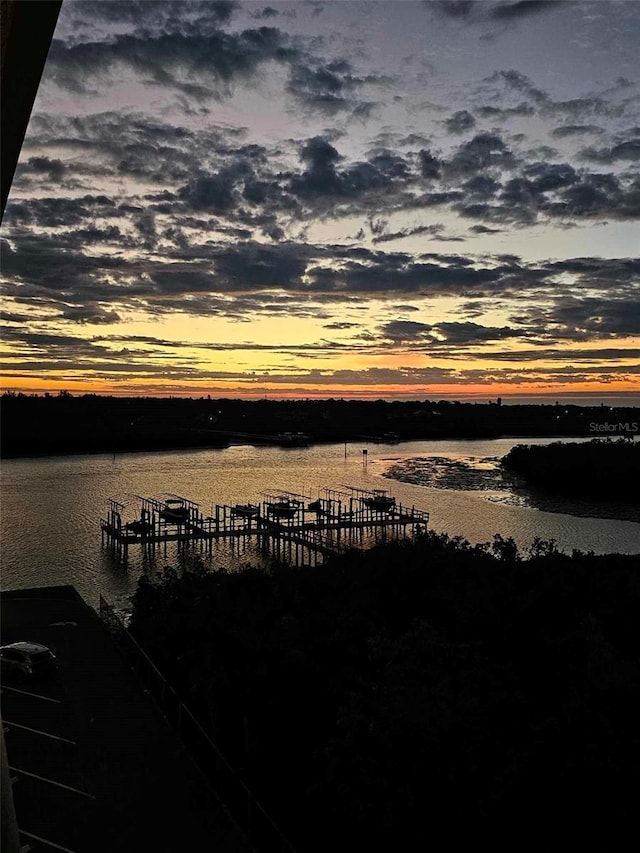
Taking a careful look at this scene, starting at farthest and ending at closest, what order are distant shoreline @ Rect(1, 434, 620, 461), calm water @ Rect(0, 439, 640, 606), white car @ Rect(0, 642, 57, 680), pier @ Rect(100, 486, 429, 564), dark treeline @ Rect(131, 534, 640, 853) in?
distant shoreline @ Rect(1, 434, 620, 461) → pier @ Rect(100, 486, 429, 564) → calm water @ Rect(0, 439, 640, 606) → white car @ Rect(0, 642, 57, 680) → dark treeline @ Rect(131, 534, 640, 853)

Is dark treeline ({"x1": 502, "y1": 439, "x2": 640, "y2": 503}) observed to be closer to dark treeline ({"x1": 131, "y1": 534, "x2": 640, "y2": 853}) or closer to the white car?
dark treeline ({"x1": 131, "y1": 534, "x2": 640, "y2": 853})

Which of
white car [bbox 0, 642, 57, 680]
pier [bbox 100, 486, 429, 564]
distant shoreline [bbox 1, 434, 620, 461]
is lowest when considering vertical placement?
pier [bbox 100, 486, 429, 564]

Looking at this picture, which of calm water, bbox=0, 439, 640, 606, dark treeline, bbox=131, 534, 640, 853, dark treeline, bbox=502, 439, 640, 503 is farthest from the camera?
dark treeline, bbox=502, 439, 640, 503

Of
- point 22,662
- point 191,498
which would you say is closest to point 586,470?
point 191,498

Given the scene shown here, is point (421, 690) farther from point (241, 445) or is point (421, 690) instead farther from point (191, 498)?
point (241, 445)

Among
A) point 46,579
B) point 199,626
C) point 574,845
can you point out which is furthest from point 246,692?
point 46,579

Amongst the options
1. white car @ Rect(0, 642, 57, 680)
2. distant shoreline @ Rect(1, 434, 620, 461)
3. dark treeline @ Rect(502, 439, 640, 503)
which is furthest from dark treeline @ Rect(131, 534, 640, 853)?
distant shoreline @ Rect(1, 434, 620, 461)

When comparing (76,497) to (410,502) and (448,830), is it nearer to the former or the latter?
(410,502)
